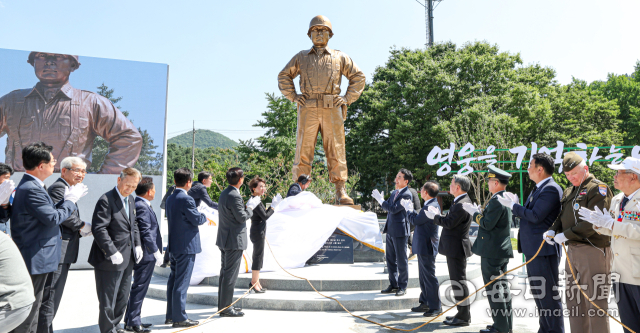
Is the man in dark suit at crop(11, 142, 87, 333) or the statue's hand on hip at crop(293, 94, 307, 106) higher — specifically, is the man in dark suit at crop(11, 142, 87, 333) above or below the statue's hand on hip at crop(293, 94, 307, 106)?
below

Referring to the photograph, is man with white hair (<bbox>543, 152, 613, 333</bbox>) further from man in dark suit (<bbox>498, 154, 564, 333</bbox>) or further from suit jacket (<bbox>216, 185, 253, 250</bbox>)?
suit jacket (<bbox>216, 185, 253, 250</bbox>)

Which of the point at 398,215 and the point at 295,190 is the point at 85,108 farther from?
the point at 398,215

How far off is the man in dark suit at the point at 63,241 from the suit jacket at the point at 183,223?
909 mm

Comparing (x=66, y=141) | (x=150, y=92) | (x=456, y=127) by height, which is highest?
(x=456, y=127)

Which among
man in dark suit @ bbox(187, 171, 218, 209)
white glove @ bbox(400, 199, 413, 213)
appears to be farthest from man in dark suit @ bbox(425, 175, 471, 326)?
man in dark suit @ bbox(187, 171, 218, 209)

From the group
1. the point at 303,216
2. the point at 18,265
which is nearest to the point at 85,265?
the point at 303,216

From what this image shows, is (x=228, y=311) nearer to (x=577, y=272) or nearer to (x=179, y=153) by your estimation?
(x=577, y=272)

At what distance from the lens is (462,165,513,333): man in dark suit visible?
168 inches

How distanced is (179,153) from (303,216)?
57.2m

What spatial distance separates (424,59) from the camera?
25312 millimetres

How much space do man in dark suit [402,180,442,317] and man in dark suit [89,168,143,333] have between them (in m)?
3.13

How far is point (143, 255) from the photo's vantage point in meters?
4.55

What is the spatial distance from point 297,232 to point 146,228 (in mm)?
3142

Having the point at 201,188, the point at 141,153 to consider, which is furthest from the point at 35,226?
the point at 141,153
